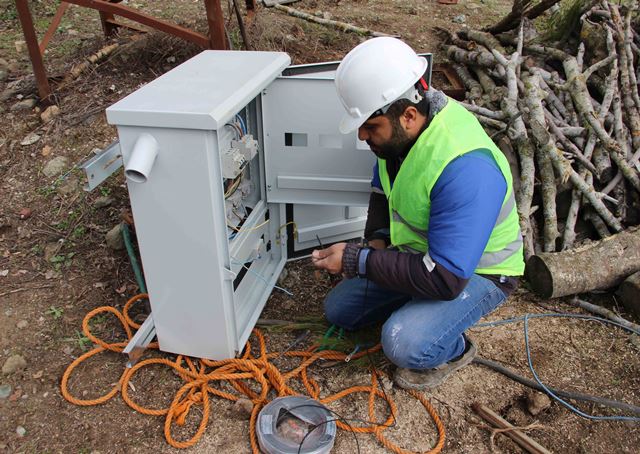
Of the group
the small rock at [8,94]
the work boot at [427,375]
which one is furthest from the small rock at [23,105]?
the work boot at [427,375]

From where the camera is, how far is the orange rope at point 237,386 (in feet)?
6.77

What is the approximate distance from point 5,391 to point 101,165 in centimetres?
113

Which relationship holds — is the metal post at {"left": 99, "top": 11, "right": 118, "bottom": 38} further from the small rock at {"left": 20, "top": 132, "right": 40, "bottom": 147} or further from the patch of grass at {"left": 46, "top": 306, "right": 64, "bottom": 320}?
the patch of grass at {"left": 46, "top": 306, "right": 64, "bottom": 320}

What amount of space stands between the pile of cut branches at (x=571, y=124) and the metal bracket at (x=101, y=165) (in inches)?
82.3

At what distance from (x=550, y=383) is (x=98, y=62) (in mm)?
3864

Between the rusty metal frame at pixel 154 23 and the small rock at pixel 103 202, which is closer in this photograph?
the small rock at pixel 103 202

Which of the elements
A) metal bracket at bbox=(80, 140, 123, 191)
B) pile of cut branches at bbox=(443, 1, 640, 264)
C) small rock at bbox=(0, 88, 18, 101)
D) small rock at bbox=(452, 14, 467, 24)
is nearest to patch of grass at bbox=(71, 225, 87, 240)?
metal bracket at bbox=(80, 140, 123, 191)

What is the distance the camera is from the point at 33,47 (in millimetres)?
3646

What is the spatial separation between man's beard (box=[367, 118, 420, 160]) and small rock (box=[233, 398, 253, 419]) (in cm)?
112

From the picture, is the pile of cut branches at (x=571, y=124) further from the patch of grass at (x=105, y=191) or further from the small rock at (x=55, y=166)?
the small rock at (x=55, y=166)

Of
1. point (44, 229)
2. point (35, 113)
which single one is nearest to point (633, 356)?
point (44, 229)

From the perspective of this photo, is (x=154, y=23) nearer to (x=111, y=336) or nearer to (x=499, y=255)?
(x=111, y=336)

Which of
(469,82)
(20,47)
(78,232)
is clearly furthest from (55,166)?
(469,82)

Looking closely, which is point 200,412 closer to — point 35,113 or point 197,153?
point 197,153
